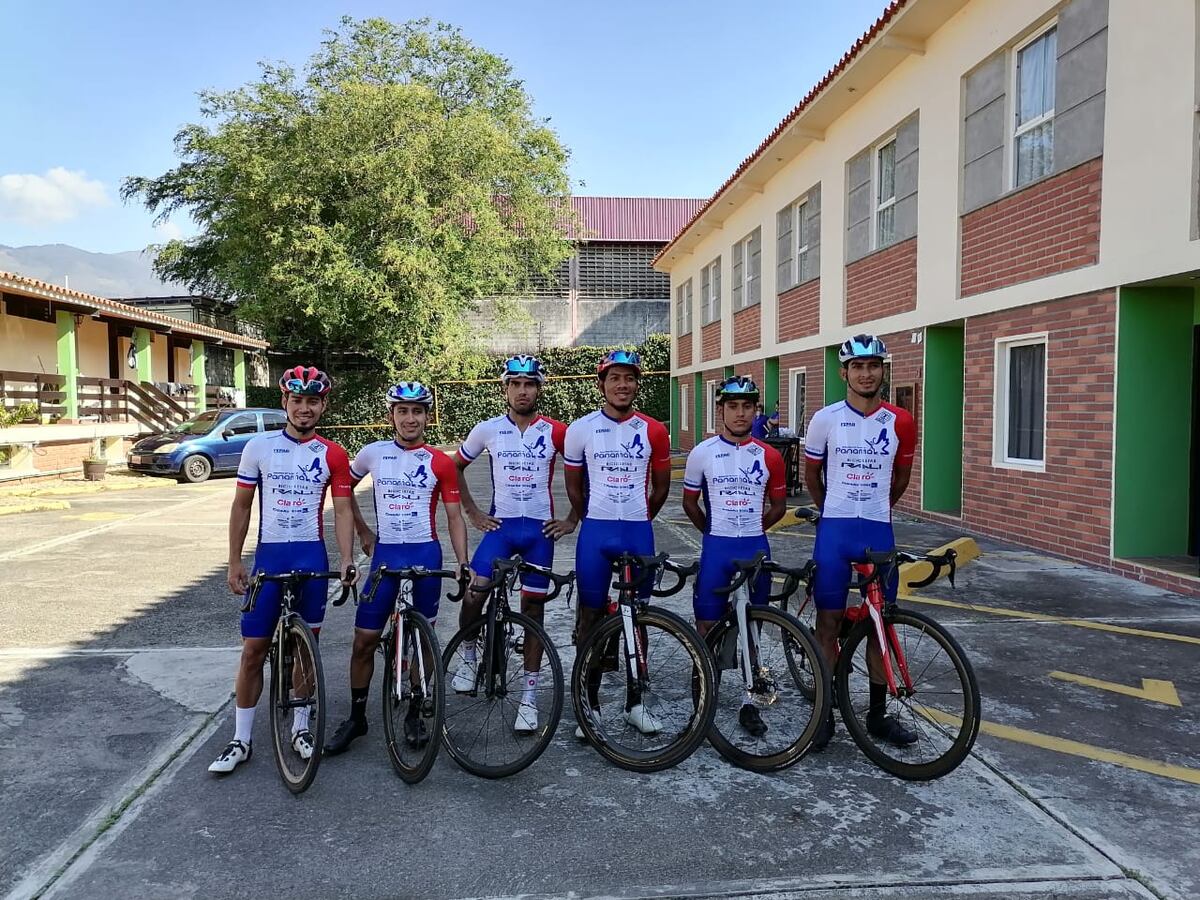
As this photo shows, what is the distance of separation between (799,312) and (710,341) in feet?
25.3

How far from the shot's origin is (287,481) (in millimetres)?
4148

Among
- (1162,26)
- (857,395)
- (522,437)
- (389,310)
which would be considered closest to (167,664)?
(522,437)

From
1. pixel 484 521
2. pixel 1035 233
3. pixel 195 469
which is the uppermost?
pixel 1035 233

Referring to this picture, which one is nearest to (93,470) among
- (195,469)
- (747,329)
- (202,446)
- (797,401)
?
(195,469)

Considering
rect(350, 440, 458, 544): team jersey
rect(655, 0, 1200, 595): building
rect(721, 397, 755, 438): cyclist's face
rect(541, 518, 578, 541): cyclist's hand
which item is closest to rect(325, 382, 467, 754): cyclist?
rect(350, 440, 458, 544): team jersey

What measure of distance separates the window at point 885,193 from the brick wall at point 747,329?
5867 mm

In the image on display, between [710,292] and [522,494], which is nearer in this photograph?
[522,494]

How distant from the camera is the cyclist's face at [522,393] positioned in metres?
4.68

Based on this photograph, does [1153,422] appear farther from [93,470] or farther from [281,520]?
[93,470]

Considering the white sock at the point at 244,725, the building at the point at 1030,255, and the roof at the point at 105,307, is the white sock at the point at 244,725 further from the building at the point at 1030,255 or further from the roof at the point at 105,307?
the roof at the point at 105,307

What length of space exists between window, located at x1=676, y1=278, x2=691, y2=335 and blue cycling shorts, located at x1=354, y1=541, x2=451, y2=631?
24.1 m

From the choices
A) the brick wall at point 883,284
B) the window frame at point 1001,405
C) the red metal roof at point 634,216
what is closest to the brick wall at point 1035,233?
the window frame at point 1001,405

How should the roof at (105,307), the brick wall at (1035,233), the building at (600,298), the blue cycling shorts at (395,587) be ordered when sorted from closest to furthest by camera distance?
the blue cycling shorts at (395,587) < the brick wall at (1035,233) < the roof at (105,307) < the building at (600,298)

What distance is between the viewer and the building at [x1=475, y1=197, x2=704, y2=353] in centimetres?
3462
